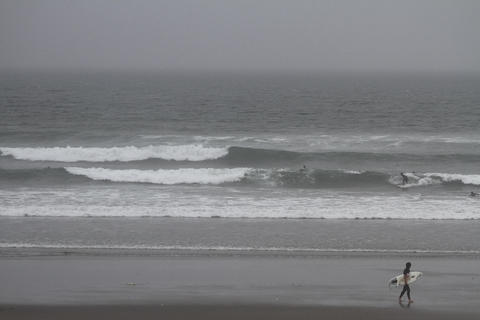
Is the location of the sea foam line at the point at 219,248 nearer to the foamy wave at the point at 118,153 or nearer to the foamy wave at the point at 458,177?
the foamy wave at the point at 458,177

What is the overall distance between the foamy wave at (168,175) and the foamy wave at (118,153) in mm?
5035

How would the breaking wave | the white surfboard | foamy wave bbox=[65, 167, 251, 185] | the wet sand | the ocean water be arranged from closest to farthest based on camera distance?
the wet sand, the white surfboard, the ocean water, the breaking wave, foamy wave bbox=[65, 167, 251, 185]

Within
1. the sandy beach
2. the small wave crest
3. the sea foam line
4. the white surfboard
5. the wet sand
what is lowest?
the wet sand

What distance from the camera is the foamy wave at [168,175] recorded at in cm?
3022

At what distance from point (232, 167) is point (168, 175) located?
511cm

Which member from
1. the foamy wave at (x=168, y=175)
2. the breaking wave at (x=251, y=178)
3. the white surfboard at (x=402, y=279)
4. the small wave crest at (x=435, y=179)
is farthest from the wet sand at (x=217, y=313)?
the small wave crest at (x=435, y=179)

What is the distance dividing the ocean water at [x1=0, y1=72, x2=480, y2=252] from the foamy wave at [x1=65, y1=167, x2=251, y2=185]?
0.09 metres

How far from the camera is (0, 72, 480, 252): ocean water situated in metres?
23.3

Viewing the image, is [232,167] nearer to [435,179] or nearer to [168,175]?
[168,175]

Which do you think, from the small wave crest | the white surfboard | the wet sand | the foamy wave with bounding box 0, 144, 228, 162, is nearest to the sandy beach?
the wet sand

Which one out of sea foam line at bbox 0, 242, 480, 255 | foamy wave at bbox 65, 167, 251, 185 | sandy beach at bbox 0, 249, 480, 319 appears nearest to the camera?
sandy beach at bbox 0, 249, 480, 319

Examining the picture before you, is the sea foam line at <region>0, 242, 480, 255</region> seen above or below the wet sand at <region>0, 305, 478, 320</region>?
above

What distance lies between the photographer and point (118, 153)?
37.6 m

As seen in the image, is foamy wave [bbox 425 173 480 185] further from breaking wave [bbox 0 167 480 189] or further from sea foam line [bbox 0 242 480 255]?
sea foam line [bbox 0 242 480 255]
